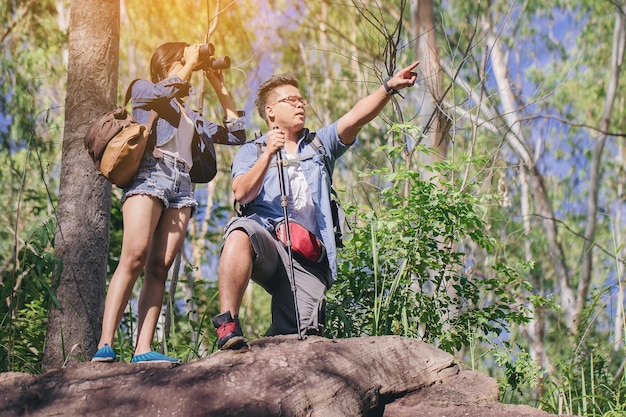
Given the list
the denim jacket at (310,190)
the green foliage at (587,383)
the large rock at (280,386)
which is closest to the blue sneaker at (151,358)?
the large rock at (280,386)

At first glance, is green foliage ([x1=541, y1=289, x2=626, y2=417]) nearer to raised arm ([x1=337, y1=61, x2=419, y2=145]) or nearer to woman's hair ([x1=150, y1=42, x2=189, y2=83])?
raised arm ([x1=337, y1=61, x2=419, y2=145])

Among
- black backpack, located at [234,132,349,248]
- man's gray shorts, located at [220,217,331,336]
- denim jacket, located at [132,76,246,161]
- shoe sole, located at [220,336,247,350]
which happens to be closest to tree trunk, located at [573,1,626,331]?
black backpack, located at [234,132,349,248]

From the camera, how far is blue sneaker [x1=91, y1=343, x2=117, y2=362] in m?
3.13

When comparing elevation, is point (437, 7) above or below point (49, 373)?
above

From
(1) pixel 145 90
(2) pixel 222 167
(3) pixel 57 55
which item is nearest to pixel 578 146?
(2) pixel 222 167

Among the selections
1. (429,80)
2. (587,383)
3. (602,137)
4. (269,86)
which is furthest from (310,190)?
(602,137)

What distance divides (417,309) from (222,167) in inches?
422

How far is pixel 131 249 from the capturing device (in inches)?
131

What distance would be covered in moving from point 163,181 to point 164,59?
0.69 m

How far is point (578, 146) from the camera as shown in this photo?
54.4 feet

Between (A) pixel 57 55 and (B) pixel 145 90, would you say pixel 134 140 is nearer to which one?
(B) pixel 145 90

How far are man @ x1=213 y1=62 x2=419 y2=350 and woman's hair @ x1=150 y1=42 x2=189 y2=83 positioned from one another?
51 centimetres

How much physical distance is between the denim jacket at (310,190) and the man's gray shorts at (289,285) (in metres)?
0.10

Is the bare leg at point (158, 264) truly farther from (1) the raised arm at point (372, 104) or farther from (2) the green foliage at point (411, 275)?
(2) the green foliage at point (411, 275)
